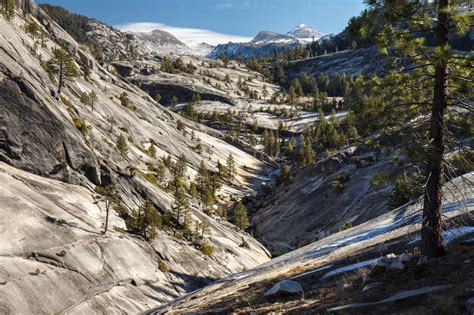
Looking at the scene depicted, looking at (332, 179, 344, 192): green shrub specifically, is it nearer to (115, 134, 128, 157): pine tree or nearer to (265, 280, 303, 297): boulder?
(115, 134, 128, 157): pine tree

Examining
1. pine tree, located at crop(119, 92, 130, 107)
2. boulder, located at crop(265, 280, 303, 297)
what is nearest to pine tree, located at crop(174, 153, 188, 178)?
pine tree, located at crop(119, 92, 130, 107)

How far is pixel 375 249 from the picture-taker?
750 inches

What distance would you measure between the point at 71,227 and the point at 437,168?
118ft

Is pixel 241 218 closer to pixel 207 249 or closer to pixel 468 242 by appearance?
pixel 207 249

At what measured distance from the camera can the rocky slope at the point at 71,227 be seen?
31.7 metres

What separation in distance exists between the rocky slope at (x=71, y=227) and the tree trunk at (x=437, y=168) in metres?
27.4

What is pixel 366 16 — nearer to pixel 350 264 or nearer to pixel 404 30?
pixel 404 30

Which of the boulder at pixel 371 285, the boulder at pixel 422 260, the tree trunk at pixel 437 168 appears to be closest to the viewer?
the boulder at pixel 371 285

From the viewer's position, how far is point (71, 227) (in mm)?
38969

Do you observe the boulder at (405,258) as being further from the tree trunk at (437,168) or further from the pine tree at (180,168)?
the pine tree at (180,168)

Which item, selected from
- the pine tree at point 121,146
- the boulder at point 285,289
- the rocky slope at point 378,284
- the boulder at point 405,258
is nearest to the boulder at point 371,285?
the rocky slope at point 378,284

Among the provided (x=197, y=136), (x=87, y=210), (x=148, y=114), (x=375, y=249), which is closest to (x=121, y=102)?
(x=148, y=114)

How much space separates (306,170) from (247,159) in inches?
1901

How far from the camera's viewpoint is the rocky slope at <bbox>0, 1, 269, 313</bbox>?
31.7m
